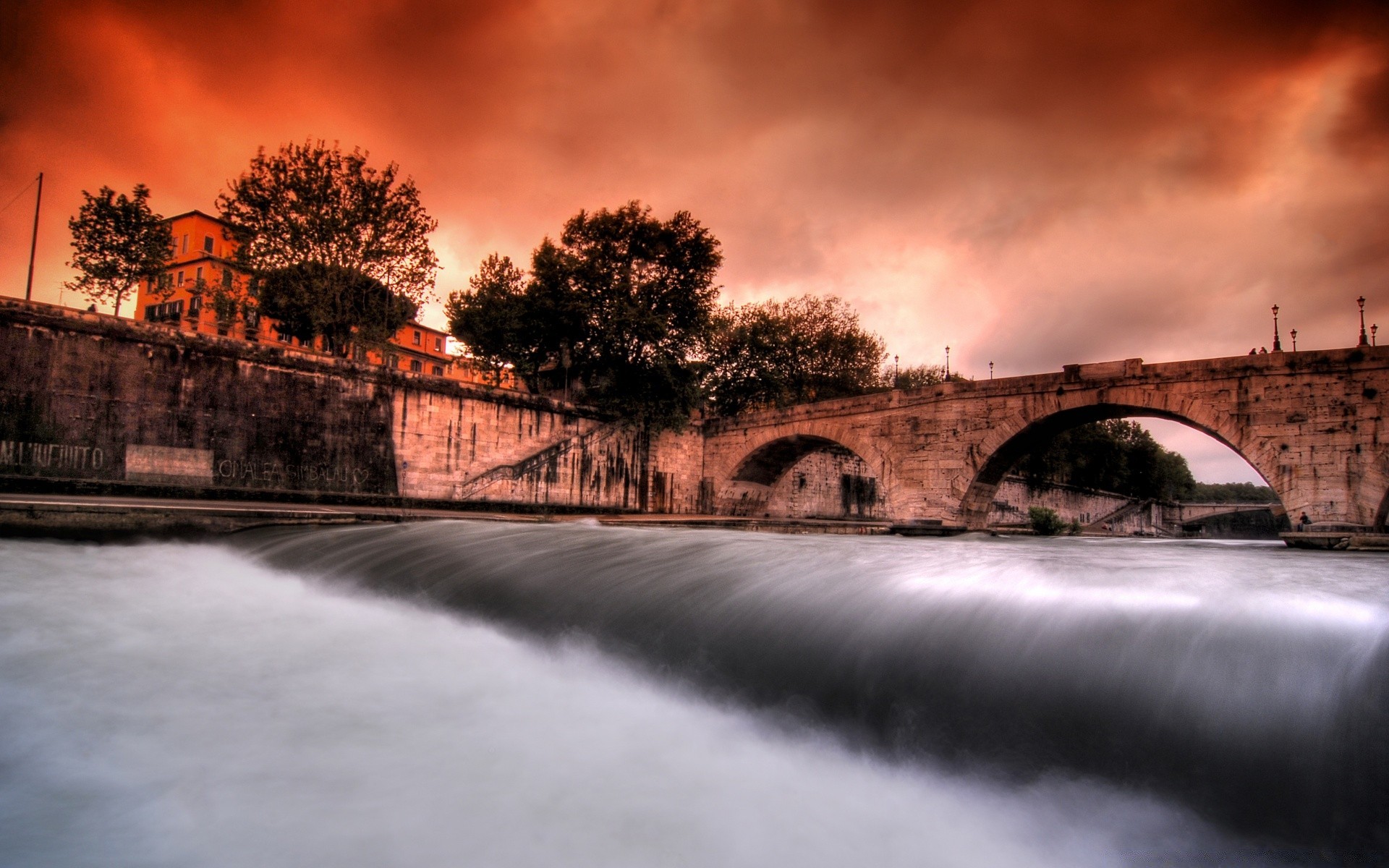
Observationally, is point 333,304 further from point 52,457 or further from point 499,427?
point 52,457

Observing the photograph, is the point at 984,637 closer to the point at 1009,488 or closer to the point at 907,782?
the point at 907,782

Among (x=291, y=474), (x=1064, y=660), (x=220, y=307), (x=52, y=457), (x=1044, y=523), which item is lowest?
(x=1044, y=523)

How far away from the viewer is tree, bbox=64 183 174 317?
65.4ft

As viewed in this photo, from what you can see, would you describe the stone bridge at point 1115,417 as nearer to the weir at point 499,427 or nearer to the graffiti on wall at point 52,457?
the weir at point 499,427

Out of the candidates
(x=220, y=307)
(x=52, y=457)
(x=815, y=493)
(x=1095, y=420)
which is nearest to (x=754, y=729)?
(x=52, y=457)

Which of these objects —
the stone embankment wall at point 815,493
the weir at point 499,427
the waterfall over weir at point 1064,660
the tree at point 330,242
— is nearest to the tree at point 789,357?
the stone embankment wall at point 815,493

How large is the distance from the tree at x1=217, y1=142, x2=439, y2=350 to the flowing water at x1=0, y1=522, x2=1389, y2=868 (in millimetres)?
19047

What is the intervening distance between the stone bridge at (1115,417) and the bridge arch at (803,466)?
3.2 inches

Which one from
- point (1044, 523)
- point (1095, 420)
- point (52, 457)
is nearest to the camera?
point (52, 457)

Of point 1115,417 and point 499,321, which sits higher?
point 499,321

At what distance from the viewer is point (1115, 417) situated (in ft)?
59.3

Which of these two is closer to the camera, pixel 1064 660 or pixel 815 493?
pixel 1064 660

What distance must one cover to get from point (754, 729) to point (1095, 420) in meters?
17.3

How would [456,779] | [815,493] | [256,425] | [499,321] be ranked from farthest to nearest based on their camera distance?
[815,493] → [499,321] → [256,425] → [456,779]
